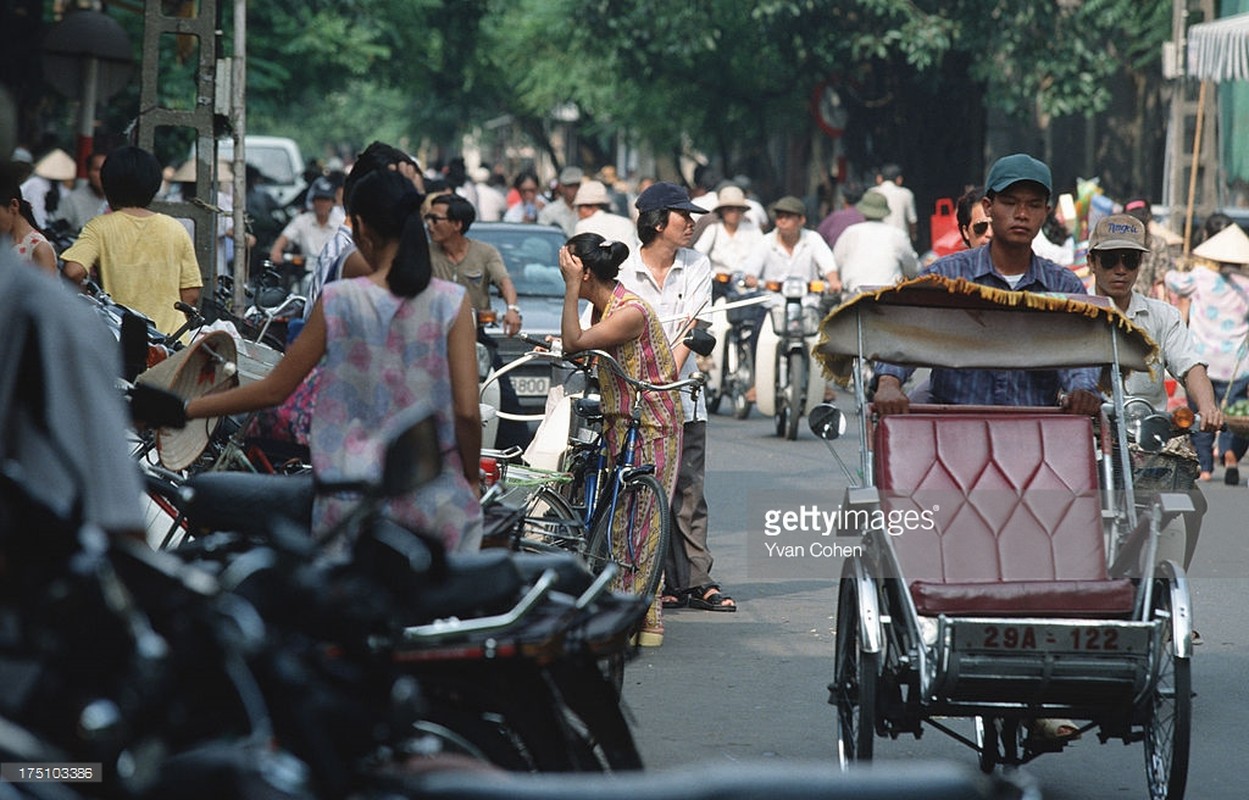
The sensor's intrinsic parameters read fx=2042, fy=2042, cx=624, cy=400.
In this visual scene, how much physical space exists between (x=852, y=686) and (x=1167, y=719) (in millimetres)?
857

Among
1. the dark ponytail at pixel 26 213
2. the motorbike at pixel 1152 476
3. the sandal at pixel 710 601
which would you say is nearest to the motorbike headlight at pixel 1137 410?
the motorbike at pixel 1152 476

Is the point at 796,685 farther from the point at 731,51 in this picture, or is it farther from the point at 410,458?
the point at 731,51

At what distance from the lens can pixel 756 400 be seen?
16.4 metres

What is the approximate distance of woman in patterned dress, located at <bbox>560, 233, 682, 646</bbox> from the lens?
802 cm

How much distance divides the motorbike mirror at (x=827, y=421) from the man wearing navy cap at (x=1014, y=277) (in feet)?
0.87

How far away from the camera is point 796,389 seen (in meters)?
15.8

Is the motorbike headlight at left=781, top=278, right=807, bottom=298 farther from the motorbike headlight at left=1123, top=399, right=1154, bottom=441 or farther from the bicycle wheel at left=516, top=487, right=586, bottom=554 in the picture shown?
the motorbike headlight at left=1123, top=399, right=1154, bottom=441

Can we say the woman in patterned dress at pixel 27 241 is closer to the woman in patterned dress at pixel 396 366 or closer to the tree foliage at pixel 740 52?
the woman in patterned dress at pixel 396 366

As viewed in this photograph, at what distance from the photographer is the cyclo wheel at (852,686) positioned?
5367 mm

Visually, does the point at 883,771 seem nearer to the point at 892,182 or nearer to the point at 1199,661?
the point at 1199,661

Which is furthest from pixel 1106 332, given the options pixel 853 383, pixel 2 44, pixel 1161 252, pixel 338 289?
pixel 2 44

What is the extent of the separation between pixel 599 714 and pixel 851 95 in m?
27.4

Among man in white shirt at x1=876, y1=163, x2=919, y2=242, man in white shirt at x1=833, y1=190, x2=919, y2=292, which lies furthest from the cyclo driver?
man in white shirt at x1=876, y1=163, x2=919, y2=242
